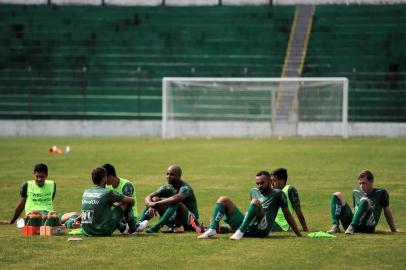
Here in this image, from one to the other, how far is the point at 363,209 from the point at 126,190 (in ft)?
14.3

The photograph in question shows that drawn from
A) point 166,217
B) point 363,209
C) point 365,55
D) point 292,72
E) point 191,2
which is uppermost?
point 191,2

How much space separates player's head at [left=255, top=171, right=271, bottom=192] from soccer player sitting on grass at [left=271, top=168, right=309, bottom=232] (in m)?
0.64

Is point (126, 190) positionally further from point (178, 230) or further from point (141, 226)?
point (178, 230)

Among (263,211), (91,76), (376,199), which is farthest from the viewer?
(91,76)

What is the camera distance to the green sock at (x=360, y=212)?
15.5 m

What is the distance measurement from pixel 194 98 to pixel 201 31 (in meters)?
6.87

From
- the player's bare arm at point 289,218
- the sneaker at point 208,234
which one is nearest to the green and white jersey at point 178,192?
the sneaker at point 208,234

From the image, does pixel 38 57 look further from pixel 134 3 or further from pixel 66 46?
pixel 134 3

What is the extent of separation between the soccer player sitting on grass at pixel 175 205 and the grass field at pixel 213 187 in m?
0.48

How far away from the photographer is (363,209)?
1552cm

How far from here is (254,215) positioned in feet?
49.0

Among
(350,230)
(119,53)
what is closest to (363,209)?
(350,230)

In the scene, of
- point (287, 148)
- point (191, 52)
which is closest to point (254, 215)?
point (287, 148)

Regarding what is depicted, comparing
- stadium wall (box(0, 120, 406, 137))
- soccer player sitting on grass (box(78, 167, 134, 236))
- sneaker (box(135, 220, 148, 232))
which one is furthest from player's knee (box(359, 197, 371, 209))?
stadium wall (box(0, 120, 406, 137))
